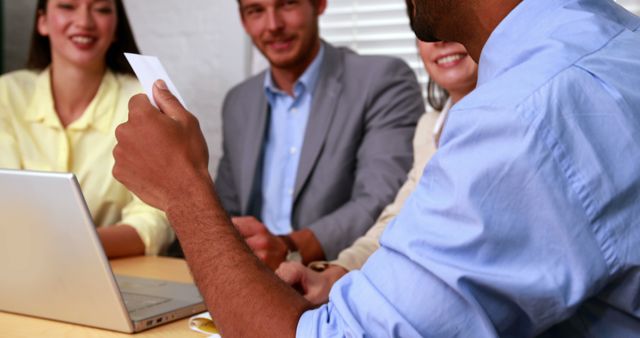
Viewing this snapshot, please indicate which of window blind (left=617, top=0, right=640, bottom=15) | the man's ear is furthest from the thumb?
window blind (left=617, top=0, right=640, bottom=15)

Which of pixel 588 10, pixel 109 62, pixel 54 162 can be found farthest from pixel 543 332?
pixel 109 62

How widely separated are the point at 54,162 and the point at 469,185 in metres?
1.57

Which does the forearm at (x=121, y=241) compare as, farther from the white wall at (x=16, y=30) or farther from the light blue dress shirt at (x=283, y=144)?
the white wall at (x=16, y=30)

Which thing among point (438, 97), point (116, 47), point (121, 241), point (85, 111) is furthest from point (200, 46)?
point (121, 241)

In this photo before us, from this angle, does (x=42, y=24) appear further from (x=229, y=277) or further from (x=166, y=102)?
(x=229, y=277)

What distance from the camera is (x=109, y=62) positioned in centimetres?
228

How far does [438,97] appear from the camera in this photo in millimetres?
2016

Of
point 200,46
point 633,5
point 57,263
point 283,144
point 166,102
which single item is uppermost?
point 166,102

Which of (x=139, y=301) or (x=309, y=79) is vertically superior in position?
(x=139, y=301)

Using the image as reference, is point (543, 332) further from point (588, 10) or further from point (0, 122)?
point (0, 122)

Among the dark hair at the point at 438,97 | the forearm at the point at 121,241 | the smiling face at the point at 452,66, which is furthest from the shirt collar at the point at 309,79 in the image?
the forearm at the point at 121,241

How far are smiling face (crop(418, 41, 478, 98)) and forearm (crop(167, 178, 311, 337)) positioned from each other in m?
0.80

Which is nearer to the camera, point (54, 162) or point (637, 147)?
point (637, 147)

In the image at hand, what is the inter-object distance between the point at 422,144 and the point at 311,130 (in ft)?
1.31
